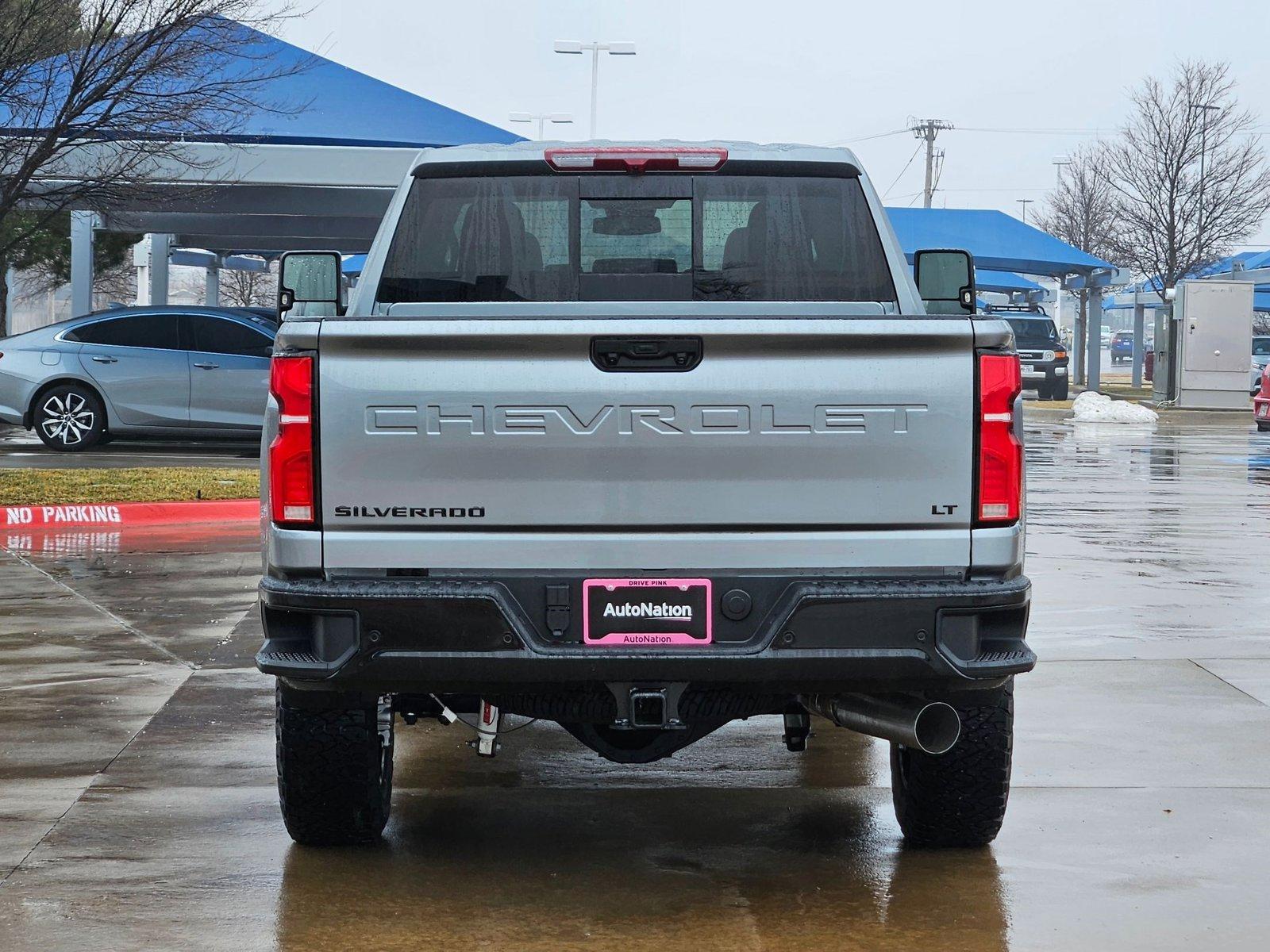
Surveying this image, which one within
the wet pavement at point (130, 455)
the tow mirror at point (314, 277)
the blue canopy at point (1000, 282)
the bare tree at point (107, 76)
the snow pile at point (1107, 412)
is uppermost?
the bare tree at point (107, 76)

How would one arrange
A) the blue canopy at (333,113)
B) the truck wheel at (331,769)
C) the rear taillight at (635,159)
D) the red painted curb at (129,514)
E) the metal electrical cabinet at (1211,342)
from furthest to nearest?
the metal electrical cabinet at (1211,342)
the blue canopy at (333,113)
the red painted curb at (129,514)
the rear taillight at (635,159)
the truck wheel at (331,769)

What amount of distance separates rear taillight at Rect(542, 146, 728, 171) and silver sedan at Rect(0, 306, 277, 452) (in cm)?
1461

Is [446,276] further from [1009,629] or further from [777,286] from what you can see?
[1009,629]

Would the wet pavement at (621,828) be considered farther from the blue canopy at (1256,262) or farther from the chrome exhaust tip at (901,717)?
the blue canopy at (1256,262)

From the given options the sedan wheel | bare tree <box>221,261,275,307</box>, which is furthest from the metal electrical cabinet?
bare tree <box>221,261,275,307</box>

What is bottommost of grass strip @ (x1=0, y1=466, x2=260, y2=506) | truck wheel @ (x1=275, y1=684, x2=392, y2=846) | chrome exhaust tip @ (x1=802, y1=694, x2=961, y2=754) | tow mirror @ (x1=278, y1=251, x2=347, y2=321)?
grass strip @ (x1=0, y1=466, x2=260, y2=506)

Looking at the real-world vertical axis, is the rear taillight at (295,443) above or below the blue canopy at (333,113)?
below

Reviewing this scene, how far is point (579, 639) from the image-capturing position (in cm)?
431

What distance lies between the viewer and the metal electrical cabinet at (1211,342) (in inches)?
1443

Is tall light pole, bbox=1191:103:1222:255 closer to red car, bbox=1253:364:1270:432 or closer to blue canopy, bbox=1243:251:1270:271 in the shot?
blue canopy, bbox=1243:251:1270:271

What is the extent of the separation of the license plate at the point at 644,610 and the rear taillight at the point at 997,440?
0.73m

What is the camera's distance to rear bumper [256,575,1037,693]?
428 centimetres

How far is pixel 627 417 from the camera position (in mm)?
4285

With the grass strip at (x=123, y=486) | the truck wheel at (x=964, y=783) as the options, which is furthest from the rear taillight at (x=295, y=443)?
the grass strip at (x=123, y=486)
